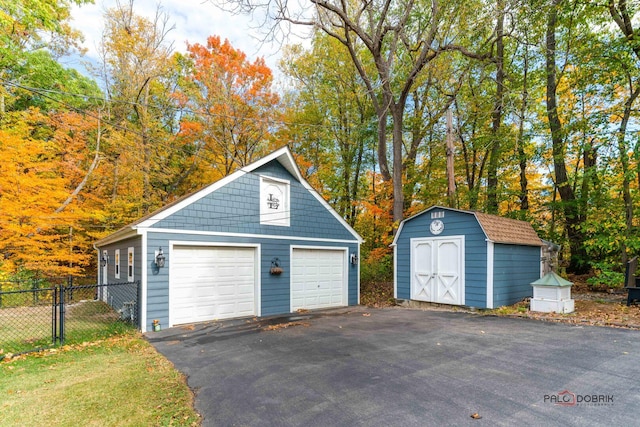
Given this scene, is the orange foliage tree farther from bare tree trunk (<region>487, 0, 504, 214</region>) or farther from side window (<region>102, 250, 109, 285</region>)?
bare tree trunk (<region>487, 0, 504, 214</region>)

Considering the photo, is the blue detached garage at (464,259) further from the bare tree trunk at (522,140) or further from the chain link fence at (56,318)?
the chain link fence at (56,318)

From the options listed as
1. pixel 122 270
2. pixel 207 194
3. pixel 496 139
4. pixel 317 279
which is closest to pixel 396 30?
pixel 496 139

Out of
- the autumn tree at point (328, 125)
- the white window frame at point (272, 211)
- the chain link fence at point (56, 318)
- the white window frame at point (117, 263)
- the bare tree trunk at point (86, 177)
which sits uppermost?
the autumn tree at point (328, 125)

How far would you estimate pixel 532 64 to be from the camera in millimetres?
14133

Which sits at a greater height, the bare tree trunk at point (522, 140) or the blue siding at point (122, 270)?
the bare tree trunk at point (522, 140)

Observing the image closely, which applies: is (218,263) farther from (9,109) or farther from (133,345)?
(9,109)

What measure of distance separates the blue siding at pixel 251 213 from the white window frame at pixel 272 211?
106mm

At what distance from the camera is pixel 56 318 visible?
20.5ft

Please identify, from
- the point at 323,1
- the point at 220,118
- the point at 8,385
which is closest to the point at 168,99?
the point at 220,118

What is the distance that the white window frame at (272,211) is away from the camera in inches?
371

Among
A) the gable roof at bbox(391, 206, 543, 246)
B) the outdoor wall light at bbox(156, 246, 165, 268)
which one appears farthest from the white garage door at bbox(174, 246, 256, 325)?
the gable roof at bbox(391, 206, 543, 246)

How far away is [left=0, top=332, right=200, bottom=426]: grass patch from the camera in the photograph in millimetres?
3105

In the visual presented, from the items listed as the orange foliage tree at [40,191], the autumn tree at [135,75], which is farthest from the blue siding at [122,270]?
the autumn tree at [135,75]

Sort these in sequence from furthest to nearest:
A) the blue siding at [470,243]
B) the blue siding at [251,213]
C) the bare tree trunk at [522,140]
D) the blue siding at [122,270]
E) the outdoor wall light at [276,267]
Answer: the bare tree trunk at [522,140] → the outdoor wall light at [276,267] → the blue siding at [470,243] → the blue siding at [251,213] → the blue siding at [122,270]
